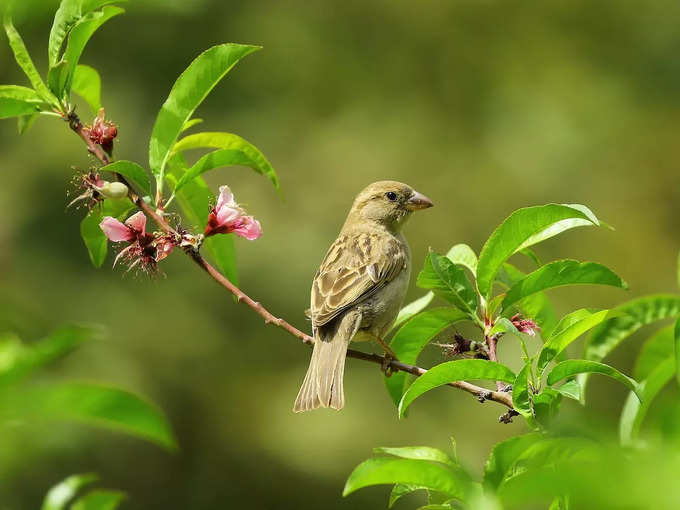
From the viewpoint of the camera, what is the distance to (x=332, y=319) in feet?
14.0

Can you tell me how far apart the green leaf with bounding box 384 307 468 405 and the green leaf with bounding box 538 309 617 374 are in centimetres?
45

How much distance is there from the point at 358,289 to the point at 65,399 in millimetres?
3313

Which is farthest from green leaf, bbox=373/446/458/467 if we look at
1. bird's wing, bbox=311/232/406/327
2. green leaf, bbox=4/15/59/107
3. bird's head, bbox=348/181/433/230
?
bird's head, bbox=348/181/433/230

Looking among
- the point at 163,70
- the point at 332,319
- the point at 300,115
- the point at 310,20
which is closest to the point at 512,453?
the point at 332,319

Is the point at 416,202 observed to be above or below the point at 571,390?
above

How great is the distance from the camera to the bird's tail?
392cm

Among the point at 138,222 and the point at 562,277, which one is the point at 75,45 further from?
the point at 562,277

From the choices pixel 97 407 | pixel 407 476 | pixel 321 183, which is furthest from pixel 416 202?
pixel 321 183

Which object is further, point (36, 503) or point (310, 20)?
point (310, 20)

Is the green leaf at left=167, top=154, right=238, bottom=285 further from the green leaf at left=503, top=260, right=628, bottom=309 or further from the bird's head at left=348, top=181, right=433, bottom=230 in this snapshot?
the bird's head at left=348, top=181, right=433, bottom=230

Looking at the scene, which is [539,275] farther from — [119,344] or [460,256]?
[119,344]

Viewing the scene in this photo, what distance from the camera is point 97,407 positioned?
1.25 meters

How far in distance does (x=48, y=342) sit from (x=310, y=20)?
12762 millimetres

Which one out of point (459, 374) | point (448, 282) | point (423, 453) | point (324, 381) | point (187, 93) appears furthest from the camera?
point (324, 381)
